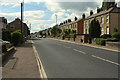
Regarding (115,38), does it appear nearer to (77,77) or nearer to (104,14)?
(104,14)

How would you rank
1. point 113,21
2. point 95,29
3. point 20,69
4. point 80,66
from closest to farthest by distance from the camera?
point 20,69 → point 80,66 → point 95,29 → point 113,21

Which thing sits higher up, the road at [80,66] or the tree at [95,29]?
the tree at [95,29]

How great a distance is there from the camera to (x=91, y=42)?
29922 mm

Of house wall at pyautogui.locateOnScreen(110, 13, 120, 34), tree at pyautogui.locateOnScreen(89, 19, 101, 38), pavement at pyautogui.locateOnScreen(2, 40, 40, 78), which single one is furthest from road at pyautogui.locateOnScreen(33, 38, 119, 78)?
house wall at pyautogui.locateOnScreen(110, 13, 120, 34)

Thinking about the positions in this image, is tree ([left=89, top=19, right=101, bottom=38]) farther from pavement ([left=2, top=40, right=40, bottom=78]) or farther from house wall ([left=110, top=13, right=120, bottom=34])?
pavement ([left=2, top=40, right=40, bottom=78])

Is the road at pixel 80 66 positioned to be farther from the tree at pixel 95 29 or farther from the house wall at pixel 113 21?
the house wall at pixel 113 21

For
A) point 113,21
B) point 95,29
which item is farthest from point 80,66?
point 113,21

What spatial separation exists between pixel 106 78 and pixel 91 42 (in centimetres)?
2466

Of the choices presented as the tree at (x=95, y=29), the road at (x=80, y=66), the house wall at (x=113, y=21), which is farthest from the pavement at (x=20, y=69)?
the house wall at (x=113, y=21)

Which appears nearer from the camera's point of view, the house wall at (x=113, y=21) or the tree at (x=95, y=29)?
the tree at (x=95, y=29)

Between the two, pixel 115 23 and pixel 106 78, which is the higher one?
pixel 115 23

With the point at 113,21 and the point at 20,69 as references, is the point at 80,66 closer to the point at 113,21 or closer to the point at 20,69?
the point at 20,69

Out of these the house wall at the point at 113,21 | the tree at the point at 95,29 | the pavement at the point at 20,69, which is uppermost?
the house wall at the point at 113,21

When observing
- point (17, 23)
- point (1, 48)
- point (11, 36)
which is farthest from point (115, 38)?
point (17, 23)
